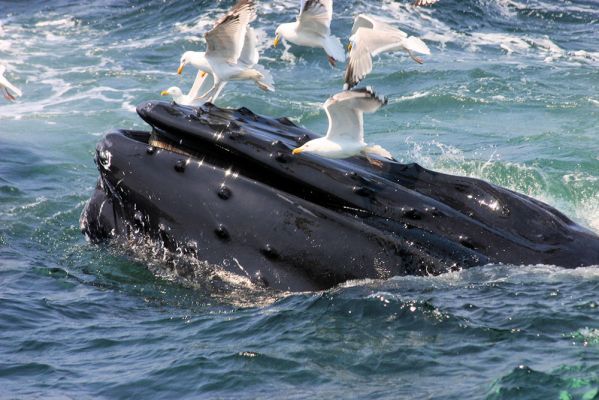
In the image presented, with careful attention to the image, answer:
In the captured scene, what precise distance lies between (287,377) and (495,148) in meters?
10.9

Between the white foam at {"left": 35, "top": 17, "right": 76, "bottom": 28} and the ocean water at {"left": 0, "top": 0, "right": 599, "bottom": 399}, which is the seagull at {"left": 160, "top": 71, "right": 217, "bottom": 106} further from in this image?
the white foam at {"left": 35, "top": 17, "right": 76, "bottom": 28}

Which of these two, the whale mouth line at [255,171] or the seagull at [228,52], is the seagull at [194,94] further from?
the whale mouth line at [255,171]

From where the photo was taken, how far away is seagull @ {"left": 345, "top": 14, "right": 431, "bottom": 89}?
1332 centimetres

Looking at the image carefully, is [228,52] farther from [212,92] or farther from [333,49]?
[333,49]

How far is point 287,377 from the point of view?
22.5 ft

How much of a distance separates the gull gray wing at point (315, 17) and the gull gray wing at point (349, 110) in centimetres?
473

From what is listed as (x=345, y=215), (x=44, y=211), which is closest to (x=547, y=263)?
(x=345, y=215)

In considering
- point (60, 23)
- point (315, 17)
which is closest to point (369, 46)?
point (315, 17)

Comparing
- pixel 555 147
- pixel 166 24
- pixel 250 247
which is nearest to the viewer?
pixel 250 247

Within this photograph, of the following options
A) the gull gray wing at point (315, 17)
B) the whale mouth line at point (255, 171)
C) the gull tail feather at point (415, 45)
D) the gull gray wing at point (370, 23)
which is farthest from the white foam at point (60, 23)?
the whale mouth line at point (255, 171)

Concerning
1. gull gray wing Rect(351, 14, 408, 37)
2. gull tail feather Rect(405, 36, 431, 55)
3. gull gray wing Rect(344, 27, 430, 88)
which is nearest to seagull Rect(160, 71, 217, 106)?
gull gray wing Rect(344, 27, 430, 88)

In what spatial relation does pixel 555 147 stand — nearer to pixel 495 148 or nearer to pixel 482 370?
pixel 495 148

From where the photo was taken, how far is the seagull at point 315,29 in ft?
52.0

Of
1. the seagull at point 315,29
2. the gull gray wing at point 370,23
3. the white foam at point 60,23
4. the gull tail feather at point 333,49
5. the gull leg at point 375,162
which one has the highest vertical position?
the gull leg at point 375,162
